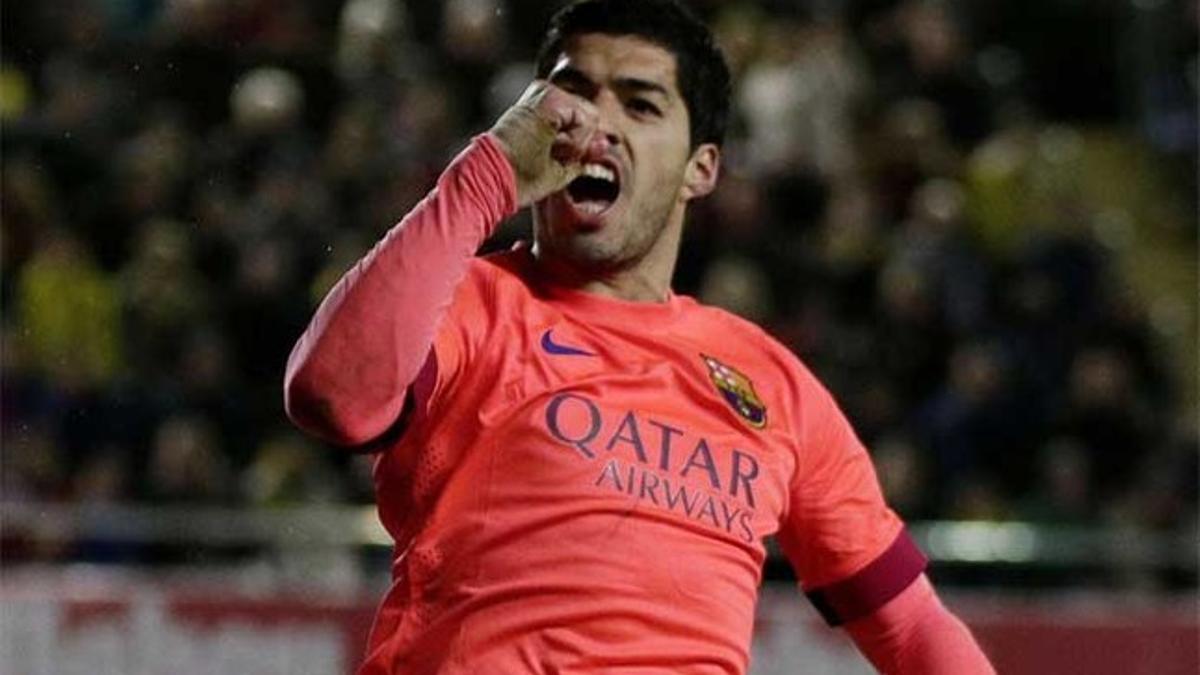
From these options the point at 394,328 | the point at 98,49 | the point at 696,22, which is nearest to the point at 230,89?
the point at 98,49

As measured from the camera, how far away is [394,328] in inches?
138

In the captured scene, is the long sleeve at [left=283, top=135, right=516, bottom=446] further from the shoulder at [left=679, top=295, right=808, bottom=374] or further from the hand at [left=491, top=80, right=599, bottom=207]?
the shoulder at [left=679, top=295, right=808, bottom=374]

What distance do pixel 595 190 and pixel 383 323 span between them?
0.64 m

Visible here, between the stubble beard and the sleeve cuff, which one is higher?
the stubble beard

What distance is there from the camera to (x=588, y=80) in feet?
13.3

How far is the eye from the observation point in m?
4.09

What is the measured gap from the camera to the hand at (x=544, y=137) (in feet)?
12.2

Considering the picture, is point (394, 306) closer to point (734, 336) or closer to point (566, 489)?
point (566, 489)

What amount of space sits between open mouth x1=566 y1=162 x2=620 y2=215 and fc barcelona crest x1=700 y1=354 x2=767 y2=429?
0.29 metres

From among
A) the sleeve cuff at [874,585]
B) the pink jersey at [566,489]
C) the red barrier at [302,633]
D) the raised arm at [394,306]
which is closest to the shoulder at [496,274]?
the pink jersey at [566,489]

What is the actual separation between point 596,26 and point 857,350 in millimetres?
6261

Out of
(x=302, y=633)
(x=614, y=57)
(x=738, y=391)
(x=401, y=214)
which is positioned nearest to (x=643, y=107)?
(x=614, y=57)

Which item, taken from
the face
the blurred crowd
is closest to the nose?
the face

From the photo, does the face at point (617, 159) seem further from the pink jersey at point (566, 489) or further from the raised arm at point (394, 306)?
the raised arm at point (394, 306)
